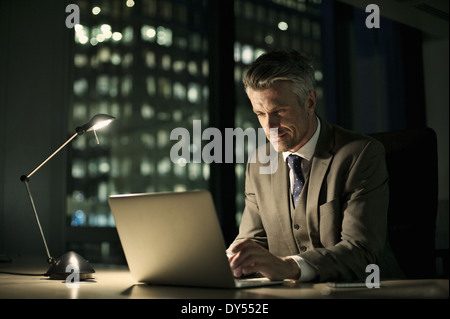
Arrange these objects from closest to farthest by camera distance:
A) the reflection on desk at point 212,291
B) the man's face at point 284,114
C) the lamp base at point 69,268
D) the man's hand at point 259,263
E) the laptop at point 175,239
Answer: the reflection on desk at point 212,291, the laptop at point 175,239, the man's hand at point 259,263, the lamp base at point 69,268, the man's face at point 284,114

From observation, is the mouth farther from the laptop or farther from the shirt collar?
the laptop

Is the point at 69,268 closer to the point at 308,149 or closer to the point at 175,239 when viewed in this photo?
the point at 175,239

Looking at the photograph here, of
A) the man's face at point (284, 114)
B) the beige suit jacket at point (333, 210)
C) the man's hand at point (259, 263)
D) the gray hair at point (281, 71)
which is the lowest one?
the man's hand at point (259, 263)

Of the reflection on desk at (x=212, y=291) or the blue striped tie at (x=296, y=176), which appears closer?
the reflection on desk at (x=212, y=291)

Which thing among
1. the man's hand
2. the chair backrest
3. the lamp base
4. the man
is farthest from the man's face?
the lamp base

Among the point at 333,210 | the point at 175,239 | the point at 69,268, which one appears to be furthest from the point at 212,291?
the point at 333,210

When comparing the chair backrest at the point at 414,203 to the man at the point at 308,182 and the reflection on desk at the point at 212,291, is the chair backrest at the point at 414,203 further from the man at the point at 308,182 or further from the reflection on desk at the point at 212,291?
the reflection on desk at the point at 212,291

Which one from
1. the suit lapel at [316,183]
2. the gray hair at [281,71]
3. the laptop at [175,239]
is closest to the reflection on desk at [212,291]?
the laptop at [175,239]

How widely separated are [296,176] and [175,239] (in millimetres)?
741

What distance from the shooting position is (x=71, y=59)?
3.20 meters

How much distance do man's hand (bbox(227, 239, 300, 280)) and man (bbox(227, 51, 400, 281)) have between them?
23 cm

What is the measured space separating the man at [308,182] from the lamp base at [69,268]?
17.9 inches

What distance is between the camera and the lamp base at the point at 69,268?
1489 millimetres
